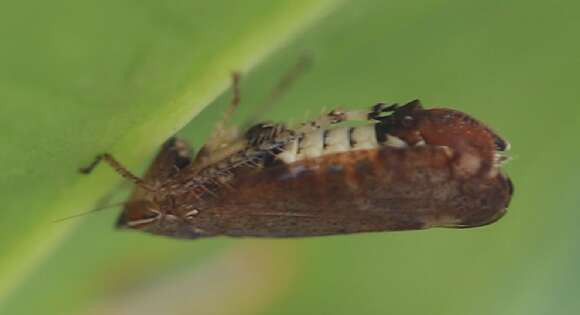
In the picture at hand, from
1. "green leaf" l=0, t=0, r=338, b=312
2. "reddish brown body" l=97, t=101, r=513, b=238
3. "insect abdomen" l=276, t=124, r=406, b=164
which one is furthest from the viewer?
"insect abdomen" l=276, t=124, r=406, b=164

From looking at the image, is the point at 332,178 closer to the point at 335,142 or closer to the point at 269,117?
the point at 335,142

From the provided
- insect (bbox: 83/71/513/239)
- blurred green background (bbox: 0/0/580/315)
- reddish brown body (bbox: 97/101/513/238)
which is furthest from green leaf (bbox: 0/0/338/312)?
reddish brown body (bbox: 97/101/513/238)

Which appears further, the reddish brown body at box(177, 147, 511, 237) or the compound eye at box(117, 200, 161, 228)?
the compound eye at box(117, 200, 161, 228)

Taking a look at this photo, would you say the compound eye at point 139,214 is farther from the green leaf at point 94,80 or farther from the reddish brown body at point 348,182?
the green leaf at point 94,80

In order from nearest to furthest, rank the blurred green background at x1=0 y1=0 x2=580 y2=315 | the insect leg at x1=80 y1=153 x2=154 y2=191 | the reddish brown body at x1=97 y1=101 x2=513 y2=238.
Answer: the blurred green background at x1=0 y1=0 x2=580 y2=315 < the insect leg at x1=80 y1=153 x2=154 y2=191 < the reddish brown body at x1=97 y1=101 x2=513 y2=238

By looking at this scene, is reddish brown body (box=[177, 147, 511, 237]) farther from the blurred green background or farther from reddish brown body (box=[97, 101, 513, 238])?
the blurred green background

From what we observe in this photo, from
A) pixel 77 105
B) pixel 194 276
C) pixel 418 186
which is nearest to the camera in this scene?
pixel 77 105

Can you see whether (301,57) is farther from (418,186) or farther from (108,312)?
(108,312)

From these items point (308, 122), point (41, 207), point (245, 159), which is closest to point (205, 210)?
point (245, 159)
